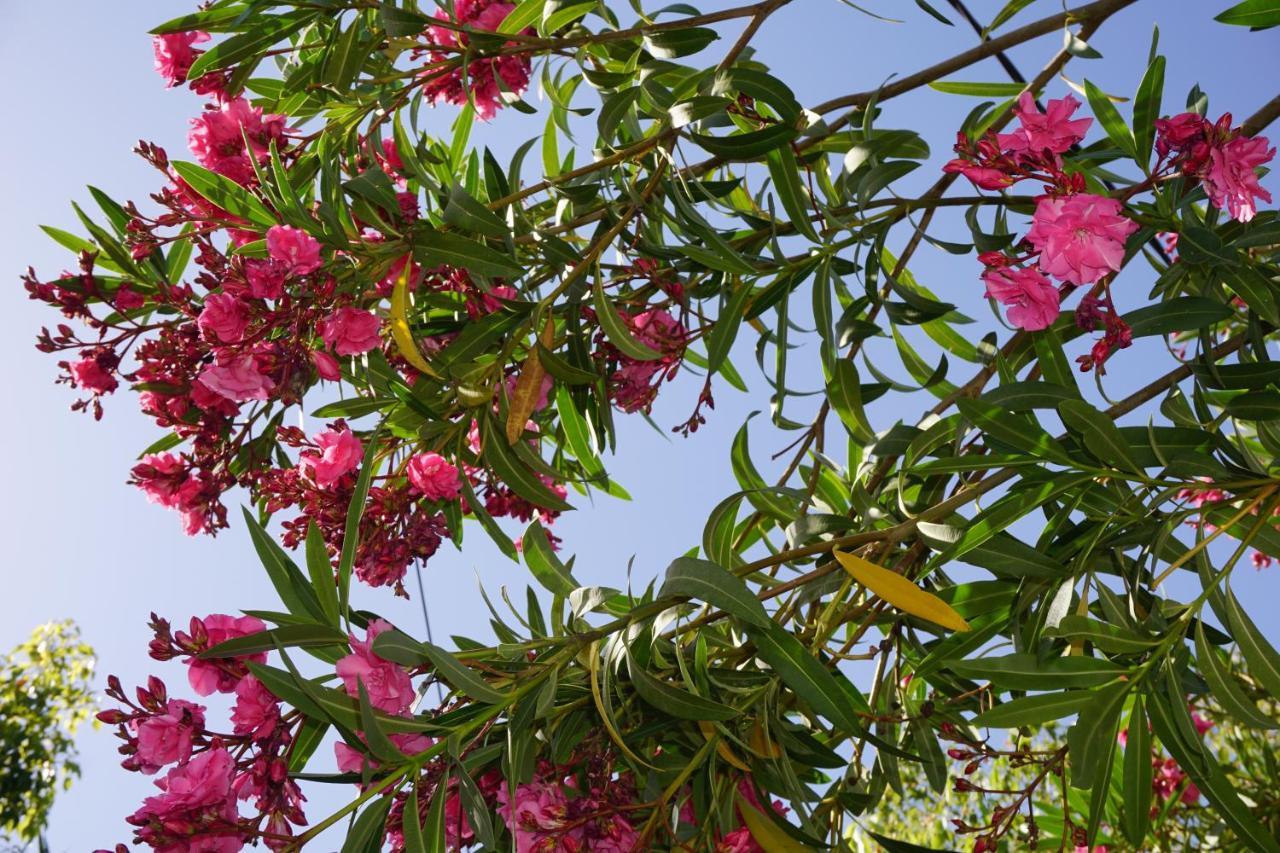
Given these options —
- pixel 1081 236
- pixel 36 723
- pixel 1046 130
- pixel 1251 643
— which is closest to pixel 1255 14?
pixel 1046 130

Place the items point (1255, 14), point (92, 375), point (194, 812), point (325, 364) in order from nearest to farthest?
point (194, 812) → point (1255, 14) → point (325, 364) → point (92, 375)

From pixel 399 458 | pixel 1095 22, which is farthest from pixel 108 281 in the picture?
pixel 1095 22

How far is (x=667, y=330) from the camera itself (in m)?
2.08

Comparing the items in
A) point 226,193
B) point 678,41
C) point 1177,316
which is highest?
point 678,41

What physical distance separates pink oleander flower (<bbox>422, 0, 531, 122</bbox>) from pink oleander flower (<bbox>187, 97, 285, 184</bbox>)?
0.31 metres

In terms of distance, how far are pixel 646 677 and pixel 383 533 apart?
706 mm

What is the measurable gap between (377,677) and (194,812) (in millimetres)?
254

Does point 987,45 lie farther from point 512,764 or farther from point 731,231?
point 512,764

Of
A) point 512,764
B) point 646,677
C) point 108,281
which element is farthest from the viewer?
point 108,281

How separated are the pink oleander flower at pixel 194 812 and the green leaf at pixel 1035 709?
854mm

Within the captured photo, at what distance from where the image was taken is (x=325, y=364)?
1.83 m

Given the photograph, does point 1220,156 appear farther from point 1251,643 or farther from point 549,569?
point 549,569

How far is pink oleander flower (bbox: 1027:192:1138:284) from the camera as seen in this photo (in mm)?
1444

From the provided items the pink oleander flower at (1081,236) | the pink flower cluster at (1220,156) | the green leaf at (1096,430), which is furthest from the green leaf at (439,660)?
the pink flower cluster at (1220,156)
